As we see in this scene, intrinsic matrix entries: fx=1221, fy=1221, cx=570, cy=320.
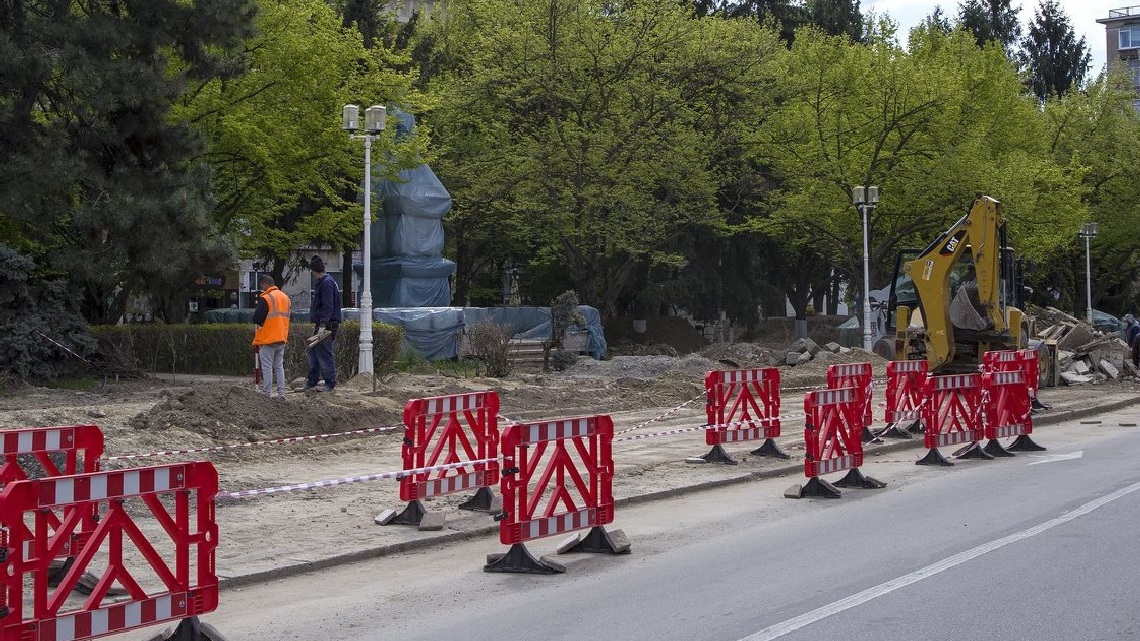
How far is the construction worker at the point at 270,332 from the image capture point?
59.0ft

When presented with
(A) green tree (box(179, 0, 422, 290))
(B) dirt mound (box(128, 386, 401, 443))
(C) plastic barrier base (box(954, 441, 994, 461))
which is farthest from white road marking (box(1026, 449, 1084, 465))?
(A) green tree (box(179, 0, 422, 290))

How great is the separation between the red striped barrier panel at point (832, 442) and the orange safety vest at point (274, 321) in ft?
27.7

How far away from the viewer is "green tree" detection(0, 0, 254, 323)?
22.8 meters

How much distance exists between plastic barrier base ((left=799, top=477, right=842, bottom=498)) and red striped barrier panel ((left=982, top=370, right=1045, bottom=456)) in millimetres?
4416

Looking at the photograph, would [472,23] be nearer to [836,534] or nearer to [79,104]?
[79,104]

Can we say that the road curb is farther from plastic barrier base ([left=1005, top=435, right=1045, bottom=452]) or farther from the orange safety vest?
the orange safety vest

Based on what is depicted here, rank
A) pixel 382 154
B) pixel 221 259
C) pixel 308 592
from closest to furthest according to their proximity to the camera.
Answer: pixel 308 592 < pixel 221 259 < pixel 382 154

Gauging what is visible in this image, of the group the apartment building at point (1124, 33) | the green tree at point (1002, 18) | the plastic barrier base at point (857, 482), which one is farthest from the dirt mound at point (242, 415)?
the apartment building at point (1124, 33)

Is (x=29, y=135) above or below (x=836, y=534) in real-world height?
above

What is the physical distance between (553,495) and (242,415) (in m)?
7.74

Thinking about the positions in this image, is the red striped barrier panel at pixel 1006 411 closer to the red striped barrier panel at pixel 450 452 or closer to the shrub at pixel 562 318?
the red striped barrier panel at pixel 450 452

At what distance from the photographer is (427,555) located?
1002cm

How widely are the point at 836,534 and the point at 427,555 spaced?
345 centimetres

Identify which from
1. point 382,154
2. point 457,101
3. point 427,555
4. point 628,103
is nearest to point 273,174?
point 382,154
